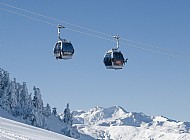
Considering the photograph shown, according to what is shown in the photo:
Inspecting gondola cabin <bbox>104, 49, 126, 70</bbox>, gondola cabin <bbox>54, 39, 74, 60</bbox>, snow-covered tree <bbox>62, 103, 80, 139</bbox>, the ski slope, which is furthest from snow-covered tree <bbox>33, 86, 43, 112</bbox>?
gondola cabin <bbox>54, 39, 74, 60</bbox>

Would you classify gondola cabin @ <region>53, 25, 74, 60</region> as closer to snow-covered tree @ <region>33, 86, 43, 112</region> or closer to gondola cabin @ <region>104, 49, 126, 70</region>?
gondola cabin @ <region>104, 49, 126, 70</region>

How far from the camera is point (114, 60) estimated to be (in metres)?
27.4

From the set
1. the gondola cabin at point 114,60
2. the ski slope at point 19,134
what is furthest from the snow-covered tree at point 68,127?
the gondola cabin at point 114,60

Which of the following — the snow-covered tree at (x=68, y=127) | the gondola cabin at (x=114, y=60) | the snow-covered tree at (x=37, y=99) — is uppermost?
the gondola cabin at (x=114, y=60)

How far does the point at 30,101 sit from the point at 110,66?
10903 centimetres

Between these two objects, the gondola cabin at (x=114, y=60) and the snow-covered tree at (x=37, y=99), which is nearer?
the gondola cabin at (x=114, y=60)

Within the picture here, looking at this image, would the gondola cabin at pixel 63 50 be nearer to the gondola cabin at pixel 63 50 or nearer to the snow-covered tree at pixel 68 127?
the gondola cabin at pixel 63 50

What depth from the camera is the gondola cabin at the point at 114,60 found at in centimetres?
2750

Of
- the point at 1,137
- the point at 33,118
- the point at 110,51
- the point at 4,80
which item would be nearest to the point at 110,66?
the point at 110,51

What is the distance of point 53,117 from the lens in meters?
161

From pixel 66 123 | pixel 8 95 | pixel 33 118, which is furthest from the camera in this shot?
pixel 66 123

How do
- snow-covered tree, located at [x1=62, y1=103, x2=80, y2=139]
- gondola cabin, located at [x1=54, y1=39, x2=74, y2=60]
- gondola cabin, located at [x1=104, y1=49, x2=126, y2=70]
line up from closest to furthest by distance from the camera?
gondola cabin, located at [x1=54, y1=39, x2=74, y2=60] < gondola cabin, located at [x1=104, y1=49, x2=126, y2=70] < snow-covered tree, located at [x1=62, y1=103, x2=80, y2=139]

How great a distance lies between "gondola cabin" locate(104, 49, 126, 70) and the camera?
27.5 meters

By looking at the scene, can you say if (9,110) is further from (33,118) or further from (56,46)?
(56,46)
